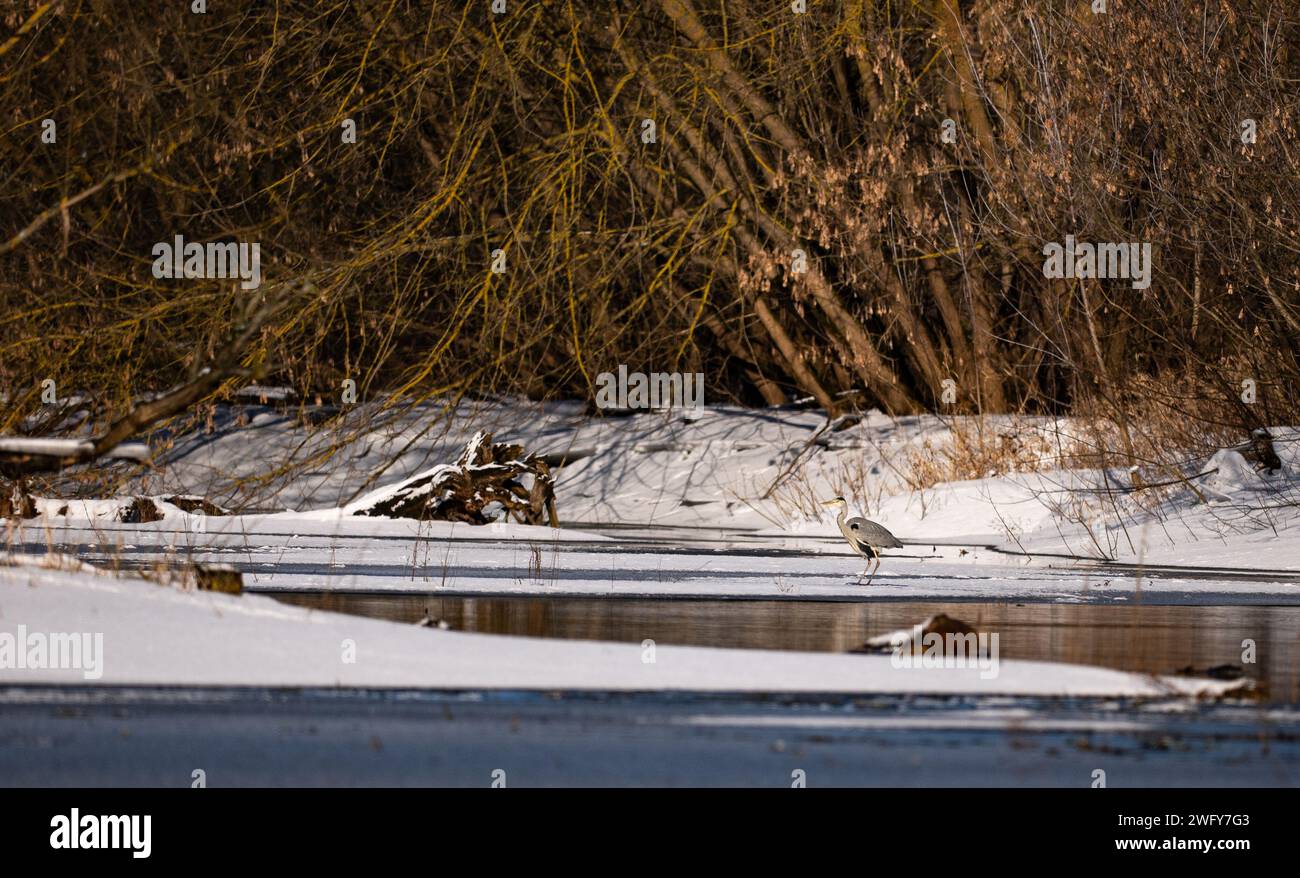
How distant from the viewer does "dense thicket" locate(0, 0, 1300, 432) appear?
20.1 meters

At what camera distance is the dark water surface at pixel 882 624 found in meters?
10.1

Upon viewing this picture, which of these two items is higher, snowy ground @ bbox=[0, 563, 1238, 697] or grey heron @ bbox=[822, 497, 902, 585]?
grey heron @ bbox=[822, 497, 902, 585]

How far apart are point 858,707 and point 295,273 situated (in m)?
14.9

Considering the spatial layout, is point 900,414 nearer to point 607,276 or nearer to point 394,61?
point 607,276

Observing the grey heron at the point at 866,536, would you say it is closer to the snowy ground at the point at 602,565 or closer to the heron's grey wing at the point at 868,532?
the heron's grey wing at the point at 868,532

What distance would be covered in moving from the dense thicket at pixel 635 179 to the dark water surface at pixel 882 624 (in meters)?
7.72

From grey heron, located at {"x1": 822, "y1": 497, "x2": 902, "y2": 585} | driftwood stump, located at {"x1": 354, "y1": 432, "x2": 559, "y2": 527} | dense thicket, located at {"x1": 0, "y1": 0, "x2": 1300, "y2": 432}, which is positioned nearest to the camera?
grey heron, located at {"x1": 822, "y1": 497, "x2": 902, "y2": 585}

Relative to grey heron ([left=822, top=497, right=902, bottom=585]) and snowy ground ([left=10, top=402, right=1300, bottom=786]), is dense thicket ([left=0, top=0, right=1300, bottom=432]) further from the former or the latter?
grey heron ([left=822, top=497, right=902, bottom=585])

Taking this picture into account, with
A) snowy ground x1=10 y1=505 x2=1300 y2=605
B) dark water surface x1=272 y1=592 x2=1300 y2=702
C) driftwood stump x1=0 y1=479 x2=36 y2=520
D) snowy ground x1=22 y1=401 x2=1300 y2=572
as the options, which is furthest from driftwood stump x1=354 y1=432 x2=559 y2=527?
dark water surface x1=272 y1=592 x2=1300 y2=702

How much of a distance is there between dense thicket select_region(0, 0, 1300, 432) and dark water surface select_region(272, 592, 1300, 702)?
7.72 m

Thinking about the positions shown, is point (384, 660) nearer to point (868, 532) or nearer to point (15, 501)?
point (868, 532)

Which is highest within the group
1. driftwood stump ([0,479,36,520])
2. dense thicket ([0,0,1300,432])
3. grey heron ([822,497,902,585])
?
dense thicket ([0,0,1300,432])

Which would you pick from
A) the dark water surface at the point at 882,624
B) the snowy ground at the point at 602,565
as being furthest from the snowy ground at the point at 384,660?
the snowy ground at the point at 602,565
